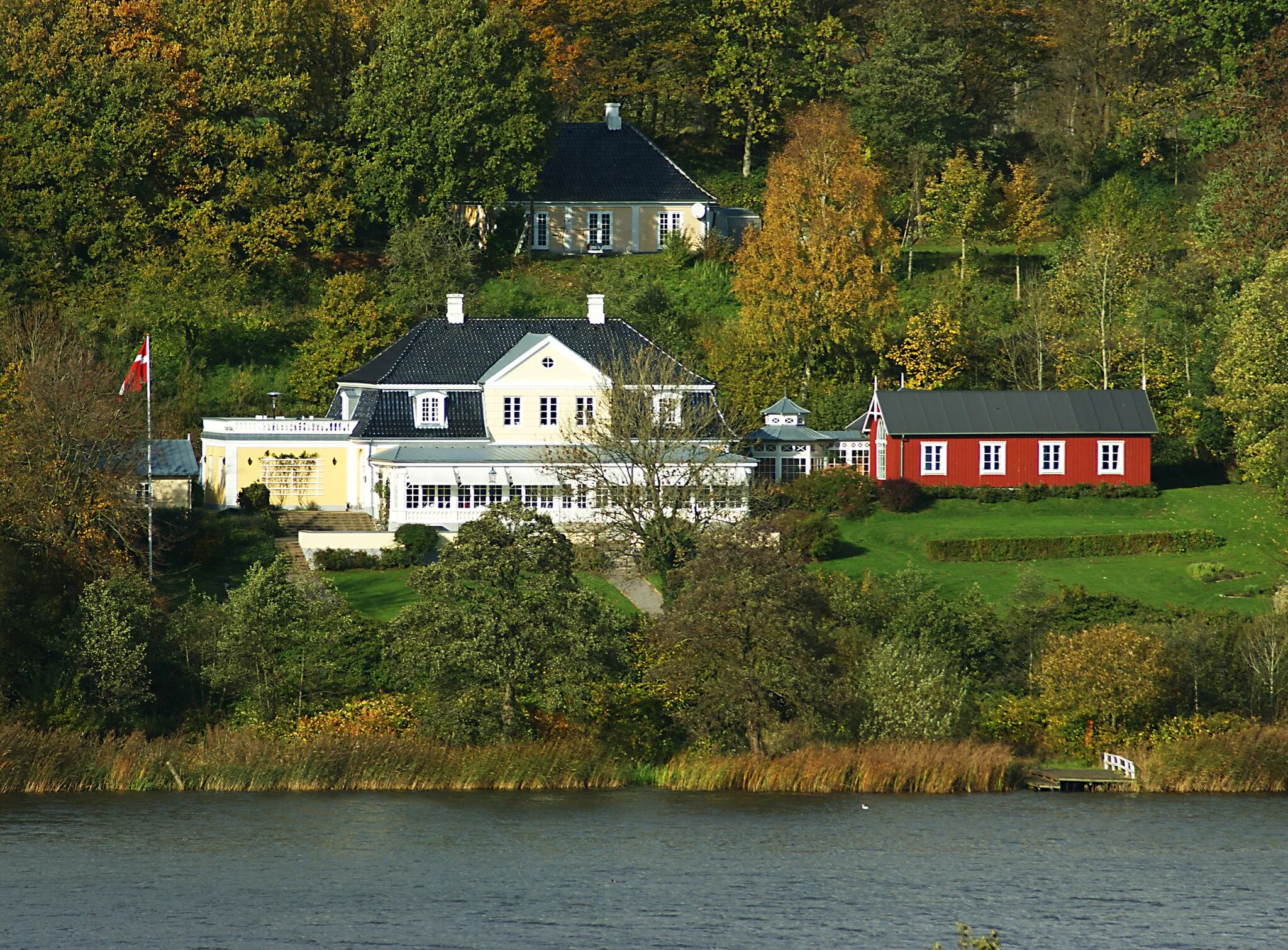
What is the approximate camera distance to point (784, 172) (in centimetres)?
7281

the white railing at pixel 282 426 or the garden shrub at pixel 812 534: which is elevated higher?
the white railing at pixel 282 426

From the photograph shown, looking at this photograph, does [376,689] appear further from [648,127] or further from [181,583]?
[648,127]

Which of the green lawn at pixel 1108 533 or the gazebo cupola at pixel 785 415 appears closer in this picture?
the green lawn at pixel 1108 533

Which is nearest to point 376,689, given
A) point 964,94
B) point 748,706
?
point 748,706

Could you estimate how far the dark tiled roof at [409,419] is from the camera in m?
62.7

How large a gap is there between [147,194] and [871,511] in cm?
3319

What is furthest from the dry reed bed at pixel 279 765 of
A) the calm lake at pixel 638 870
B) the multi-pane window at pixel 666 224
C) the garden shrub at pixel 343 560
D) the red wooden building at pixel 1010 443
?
the multi-pane window at pixel 666 224

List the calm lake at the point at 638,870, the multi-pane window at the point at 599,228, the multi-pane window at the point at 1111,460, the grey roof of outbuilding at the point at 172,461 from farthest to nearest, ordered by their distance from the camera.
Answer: the multi-pane window at the point at 599,228
the multi-pane window at the point at 1111,460
the grey roof of outbuilding at the point at 172,461
the calm lake at the point at 638,870

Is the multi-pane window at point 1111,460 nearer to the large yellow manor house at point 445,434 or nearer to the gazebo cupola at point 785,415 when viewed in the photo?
the gazebo cupola at point 785,415

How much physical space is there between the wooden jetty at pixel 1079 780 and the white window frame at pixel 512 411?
25.8 metres

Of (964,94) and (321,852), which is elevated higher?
(964,94)

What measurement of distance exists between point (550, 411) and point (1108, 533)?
18.2 m

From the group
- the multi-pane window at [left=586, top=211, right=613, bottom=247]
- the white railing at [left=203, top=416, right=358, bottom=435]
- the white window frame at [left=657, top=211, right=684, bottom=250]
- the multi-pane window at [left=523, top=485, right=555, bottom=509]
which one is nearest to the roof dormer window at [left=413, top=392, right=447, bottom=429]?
the white railing at [left=203, top=416, right=358, bottom=435]

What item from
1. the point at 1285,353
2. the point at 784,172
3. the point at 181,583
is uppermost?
the point at 784,172
